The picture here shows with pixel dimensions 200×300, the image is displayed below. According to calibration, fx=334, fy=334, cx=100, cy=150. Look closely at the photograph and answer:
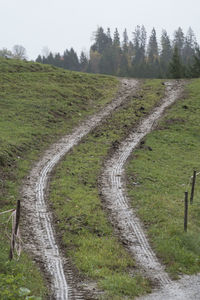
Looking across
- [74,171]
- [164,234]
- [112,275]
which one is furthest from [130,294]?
[74,171]

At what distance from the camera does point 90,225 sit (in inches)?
608

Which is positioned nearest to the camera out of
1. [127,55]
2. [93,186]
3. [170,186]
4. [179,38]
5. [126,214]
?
[126,214]

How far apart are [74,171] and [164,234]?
922cm

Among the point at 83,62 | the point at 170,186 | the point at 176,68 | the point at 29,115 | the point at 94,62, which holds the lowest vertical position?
the point at 170,186

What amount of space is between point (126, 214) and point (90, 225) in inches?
93.0

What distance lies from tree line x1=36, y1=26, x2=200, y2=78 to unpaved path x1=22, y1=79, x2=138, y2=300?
253 ft

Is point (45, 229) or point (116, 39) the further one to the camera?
point (116, 39)

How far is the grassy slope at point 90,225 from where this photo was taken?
11336mm

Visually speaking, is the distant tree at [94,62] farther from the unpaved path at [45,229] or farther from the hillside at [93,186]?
the unpaved path at [45,229]

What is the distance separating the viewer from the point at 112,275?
11.5 m

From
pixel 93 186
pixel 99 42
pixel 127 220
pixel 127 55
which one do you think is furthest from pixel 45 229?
pixel 99 42

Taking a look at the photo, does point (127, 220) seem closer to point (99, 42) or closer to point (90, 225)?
point (90, 225)

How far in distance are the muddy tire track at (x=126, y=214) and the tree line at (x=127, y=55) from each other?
73.4 m

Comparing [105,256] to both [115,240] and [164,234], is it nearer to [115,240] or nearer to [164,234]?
[115,240]
